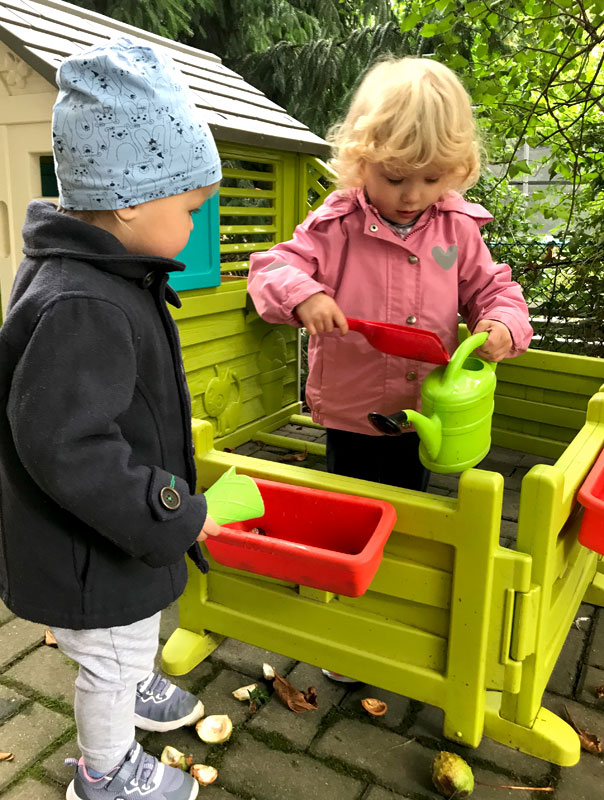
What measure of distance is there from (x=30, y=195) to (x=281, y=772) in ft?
6.92

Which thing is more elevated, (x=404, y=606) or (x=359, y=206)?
(x=359, y=206)

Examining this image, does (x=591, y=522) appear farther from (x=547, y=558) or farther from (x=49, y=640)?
(x=49, y=640)

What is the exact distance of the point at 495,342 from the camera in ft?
5.56

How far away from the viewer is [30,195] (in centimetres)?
251

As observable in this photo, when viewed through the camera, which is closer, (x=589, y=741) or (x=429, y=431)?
(x=429, y=431)

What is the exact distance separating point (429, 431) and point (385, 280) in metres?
0.52

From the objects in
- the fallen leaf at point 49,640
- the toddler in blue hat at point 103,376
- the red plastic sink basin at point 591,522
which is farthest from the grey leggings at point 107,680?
the red plastic sink basin at point 591,522

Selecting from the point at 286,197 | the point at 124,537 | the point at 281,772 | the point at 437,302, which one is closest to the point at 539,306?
the point at 286,197

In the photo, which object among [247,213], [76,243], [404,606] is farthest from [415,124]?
[247,213]

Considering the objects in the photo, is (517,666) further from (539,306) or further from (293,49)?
(293,49)

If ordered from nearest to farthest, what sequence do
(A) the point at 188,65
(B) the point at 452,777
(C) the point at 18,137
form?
(B) the point at 452,777
(C) the point at 18,137
(A) the point at 188,65

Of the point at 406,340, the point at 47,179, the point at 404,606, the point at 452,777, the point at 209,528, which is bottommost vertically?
the point at 452,777

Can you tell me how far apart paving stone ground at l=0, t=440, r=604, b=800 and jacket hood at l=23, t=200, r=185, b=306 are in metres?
1.18

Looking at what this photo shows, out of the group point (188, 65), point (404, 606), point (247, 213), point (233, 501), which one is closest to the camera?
point (233, 501)
